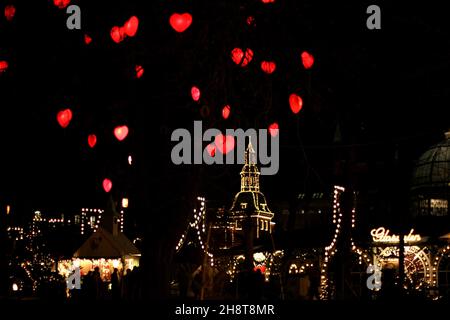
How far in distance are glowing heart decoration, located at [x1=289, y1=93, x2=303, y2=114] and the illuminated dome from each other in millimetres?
29427

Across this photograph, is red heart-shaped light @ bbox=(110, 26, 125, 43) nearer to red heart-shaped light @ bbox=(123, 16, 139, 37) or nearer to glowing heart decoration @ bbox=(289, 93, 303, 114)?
red heart-shaped light @ bbox=(123, 16, 139, 37)

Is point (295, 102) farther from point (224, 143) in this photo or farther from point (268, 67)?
point (224, 143)

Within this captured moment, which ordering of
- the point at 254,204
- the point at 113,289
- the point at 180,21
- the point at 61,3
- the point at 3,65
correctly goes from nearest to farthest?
the point at 180,21, the point at 61,3, the point at 3,65, the point at 113,289, the point at 254,204

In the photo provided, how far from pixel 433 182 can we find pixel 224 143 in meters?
30.8

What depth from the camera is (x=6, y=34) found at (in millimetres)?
12148

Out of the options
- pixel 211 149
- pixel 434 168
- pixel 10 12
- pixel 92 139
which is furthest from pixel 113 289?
pixel 434 168

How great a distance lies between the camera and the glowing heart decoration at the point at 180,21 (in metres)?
10.1

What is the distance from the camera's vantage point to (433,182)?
4009 centimetres

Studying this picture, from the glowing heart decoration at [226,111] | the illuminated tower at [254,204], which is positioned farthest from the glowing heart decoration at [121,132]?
the illuminated tower at [254,204]

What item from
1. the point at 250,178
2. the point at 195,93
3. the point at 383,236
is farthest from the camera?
the point at 250,178

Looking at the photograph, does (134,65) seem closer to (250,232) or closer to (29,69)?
(29,69)

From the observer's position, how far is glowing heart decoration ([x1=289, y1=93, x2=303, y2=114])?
35.7 feet

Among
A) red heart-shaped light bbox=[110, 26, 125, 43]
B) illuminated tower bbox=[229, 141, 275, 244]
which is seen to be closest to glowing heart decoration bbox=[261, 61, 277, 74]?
red heart-shaped light bbox=[110, 26, 125, 43]
